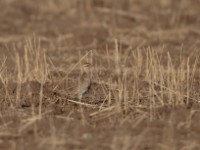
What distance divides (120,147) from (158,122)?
0.74 m

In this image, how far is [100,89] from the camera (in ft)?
23.9

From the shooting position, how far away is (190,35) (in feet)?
36.5

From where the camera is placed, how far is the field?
5586 millimetres

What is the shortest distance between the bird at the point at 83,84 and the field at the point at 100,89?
0.08ft

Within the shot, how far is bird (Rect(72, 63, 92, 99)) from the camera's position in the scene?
7.03 metres

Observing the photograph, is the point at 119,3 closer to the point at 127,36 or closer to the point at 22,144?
the point at 127,36

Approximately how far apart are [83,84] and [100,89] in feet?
0.61

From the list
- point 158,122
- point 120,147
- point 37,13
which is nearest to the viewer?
point 120,147

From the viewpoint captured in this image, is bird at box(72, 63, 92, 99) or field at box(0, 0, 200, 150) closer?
field at box(0, 0, 200, 150)

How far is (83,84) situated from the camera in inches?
287

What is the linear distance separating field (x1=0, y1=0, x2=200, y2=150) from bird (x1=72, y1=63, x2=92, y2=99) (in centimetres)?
3

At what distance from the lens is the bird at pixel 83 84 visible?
703cm

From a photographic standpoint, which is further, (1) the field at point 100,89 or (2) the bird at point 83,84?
(2) the bird at point 83,84

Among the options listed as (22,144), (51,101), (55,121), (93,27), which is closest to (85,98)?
(51,101)
